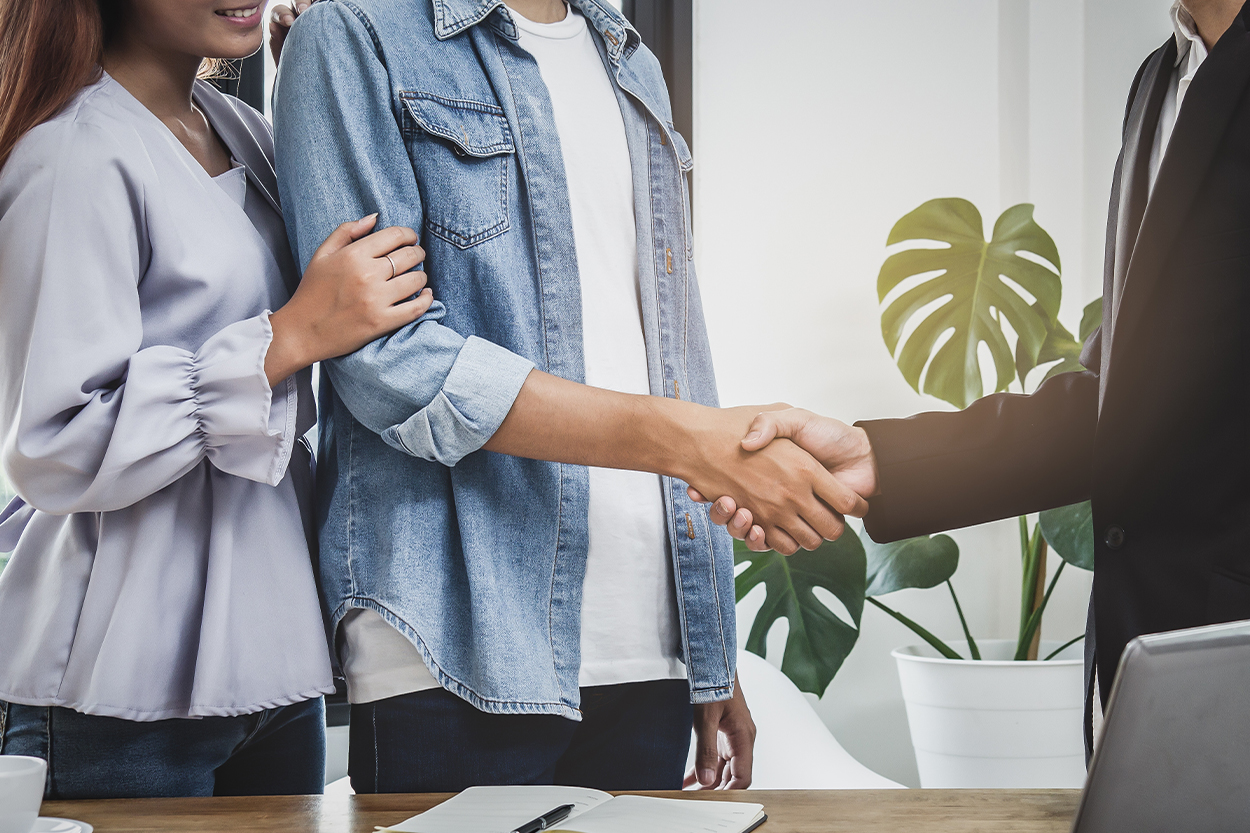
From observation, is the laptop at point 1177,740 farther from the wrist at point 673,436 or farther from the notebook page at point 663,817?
the wrist at point 673,436

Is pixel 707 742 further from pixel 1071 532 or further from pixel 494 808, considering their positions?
pixel 1071 532

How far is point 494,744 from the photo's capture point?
924 mm

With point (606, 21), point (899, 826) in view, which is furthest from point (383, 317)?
point (899, 826)

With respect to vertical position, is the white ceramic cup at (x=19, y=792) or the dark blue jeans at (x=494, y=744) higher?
the white ceramic cup at (x=19, y=792)

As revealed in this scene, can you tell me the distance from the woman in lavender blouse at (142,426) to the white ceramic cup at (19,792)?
0.63ft

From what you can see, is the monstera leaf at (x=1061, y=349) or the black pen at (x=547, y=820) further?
the monstera leaf at (x=1061, y=349)

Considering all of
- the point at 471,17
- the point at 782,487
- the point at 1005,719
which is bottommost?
the point at 1005,719

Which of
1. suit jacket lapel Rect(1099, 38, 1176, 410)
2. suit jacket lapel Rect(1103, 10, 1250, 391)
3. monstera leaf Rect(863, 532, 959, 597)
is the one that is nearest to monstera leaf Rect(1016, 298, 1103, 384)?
monstera leaf Rect(863, 532, 959, 597)

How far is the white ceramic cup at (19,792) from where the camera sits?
2.12 ft

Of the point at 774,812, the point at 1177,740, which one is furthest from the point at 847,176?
the point at 1177,740

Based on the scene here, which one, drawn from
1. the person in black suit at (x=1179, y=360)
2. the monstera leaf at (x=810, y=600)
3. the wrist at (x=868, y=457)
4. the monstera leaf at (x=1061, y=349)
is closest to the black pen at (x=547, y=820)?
the person in black suit at (x=1179, y=360)

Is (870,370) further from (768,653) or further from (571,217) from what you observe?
(571,217)

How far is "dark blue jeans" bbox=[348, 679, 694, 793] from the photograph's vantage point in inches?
35.7

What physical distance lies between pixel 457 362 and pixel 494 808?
0.39 m
